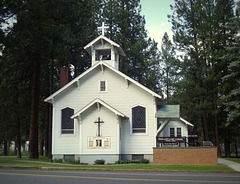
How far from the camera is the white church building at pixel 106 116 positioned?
2648 cm

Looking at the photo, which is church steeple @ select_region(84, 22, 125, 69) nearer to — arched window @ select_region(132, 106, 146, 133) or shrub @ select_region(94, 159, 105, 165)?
arched window @ select_region(132, 106, 146, 133)

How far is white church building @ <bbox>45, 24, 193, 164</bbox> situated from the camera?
26484 millimetres

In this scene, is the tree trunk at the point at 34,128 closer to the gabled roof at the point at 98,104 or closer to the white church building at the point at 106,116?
the white church building at the point at 106,116

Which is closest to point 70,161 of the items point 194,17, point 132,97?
point 132,97

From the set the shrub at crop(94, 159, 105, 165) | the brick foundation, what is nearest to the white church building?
the shrub at crop(94, 159, 105, 165)

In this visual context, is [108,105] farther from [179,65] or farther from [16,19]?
[179,65]

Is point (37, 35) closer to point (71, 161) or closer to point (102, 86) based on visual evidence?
point (102, 86)

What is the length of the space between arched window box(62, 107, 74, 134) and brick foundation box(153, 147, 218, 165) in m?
7.97

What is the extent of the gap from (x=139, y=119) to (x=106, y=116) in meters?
2.89

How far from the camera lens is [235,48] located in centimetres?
2700

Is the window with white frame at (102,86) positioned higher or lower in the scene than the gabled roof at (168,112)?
higher

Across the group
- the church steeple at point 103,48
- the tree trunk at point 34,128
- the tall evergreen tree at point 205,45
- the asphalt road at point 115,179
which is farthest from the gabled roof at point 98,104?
the tall evergreen tree at point 205,45

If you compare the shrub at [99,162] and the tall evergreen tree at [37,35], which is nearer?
the shrub at [99,162]

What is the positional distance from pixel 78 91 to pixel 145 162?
8.42 m
